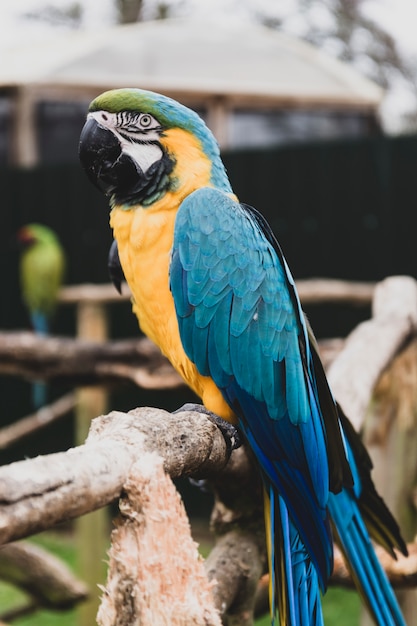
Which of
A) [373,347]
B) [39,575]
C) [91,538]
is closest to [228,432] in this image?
[373,347]

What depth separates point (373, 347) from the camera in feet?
5.34

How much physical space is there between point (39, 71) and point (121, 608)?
362cm

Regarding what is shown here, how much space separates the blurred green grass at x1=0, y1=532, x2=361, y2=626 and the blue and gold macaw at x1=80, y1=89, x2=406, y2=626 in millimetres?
1795

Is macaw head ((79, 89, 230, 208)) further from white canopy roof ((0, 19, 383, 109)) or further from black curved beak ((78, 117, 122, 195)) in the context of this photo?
white canopy roof ((0, 19, 383, 109))

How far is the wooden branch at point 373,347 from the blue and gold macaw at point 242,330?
23 cm

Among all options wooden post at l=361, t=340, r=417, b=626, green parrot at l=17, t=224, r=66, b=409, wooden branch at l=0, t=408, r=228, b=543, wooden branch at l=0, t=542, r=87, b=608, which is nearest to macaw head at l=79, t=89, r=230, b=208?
wooden branch at l=0, t=408, r=228, b=543

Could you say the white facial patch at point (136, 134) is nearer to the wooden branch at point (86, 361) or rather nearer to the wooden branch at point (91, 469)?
the wooden branch at point (91, 469)

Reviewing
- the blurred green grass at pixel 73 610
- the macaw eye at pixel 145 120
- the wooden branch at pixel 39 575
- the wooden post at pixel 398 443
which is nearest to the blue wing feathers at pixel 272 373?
the macaw eye at pixel 145 120

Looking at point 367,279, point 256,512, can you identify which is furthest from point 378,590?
point 367,279

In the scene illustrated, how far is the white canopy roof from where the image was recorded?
3922 millimetres

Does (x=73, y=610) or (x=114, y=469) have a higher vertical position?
(x=114, y=469)

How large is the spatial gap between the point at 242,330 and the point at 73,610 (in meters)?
2.54

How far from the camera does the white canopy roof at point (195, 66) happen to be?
154 inches

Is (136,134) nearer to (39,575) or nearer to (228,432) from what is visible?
(228,432)
